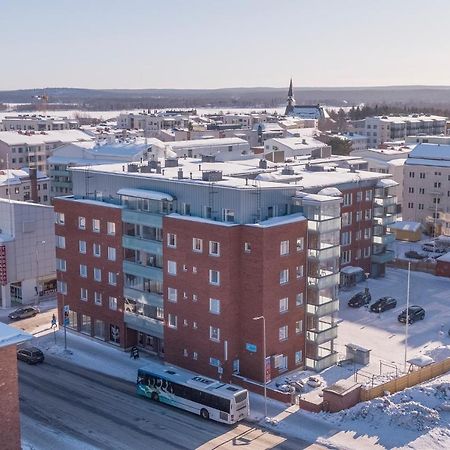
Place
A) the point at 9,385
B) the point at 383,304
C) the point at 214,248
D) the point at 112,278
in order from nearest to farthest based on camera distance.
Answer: the point at 9,385 < the point at 214,248 < the point at 112,278 < the point at 383,304

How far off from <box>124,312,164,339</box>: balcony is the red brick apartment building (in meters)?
0.09

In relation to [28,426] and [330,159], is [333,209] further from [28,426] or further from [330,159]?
[330,159]

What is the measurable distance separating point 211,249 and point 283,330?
27.3 feet

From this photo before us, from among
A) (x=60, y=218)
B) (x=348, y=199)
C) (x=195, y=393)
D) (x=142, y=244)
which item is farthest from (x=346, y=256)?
(x=195, y=393)

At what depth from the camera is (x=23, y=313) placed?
71875mm

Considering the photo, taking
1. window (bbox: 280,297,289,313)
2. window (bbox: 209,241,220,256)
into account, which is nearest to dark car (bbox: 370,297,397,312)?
window (bbox: 280,297,289,313)

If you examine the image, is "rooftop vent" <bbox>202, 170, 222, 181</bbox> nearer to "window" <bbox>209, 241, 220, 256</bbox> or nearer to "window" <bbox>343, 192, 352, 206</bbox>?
"window" <bbox>209, 241, 220, 256</bbox>

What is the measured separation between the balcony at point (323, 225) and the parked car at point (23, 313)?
3225 cm

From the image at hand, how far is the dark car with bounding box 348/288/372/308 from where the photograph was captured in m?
73.7

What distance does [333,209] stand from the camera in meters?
56.1

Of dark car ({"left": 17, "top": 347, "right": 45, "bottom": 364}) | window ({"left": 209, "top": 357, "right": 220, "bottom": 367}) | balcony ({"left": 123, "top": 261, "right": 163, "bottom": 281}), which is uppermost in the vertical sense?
balcony ({"left": 123, "top": 261, "right": 163, "bottom": 281})

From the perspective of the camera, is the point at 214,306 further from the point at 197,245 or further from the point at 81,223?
the point at 81,223

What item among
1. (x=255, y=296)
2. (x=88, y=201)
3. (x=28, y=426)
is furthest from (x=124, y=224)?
(x=28, y=426)

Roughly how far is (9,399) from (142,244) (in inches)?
886
